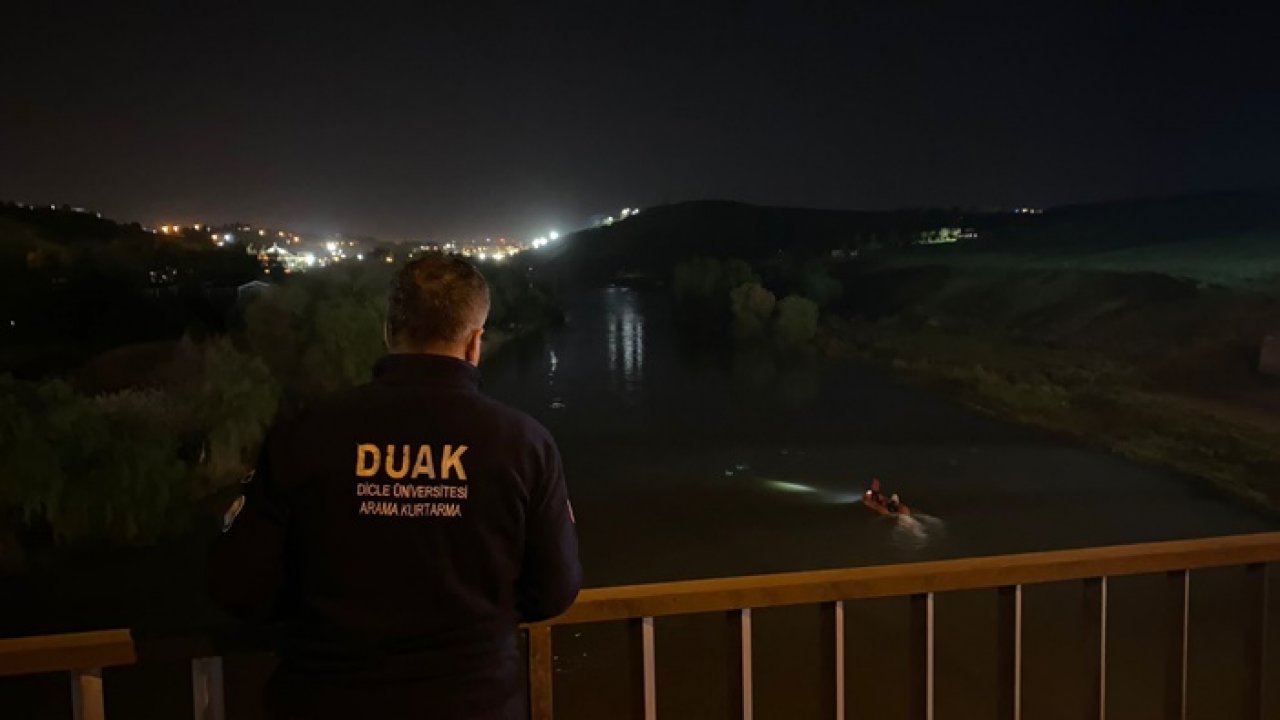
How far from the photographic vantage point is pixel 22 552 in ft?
54.6

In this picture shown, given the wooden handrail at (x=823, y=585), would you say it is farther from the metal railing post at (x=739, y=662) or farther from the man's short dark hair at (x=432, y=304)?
the man's short dark hair at (x=432, y=304)

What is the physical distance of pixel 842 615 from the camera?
8.52ft

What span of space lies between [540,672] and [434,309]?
3.12ft

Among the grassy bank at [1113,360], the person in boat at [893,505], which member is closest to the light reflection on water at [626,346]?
the grassy bank at [1113,360]

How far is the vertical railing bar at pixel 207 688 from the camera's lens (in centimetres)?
231

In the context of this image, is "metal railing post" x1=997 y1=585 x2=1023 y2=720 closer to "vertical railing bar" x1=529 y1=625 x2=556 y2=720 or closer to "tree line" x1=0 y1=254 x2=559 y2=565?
"vertical railing bar" x1=529 y1=625 x2=556 y2=720

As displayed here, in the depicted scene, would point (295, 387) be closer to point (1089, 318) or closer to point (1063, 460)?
point (1063, 460)

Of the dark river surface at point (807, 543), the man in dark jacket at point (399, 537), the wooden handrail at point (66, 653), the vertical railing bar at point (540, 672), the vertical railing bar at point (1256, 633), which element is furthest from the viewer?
the dark river surface at point (807, 543)

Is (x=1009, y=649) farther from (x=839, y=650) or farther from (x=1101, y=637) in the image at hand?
(x=839, y=650)

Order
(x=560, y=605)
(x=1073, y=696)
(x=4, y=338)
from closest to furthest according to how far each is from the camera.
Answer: (x=560, y=605) → (x=1073, y=696) → (x=4, y=338)

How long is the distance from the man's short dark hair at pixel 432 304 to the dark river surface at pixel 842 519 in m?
1.45

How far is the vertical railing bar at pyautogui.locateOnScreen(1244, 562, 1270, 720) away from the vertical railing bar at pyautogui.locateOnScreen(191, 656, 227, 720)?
260 cm

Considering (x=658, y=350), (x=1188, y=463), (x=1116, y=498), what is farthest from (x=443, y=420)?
(x=658, y=350)

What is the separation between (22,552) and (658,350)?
3897 centimetres
